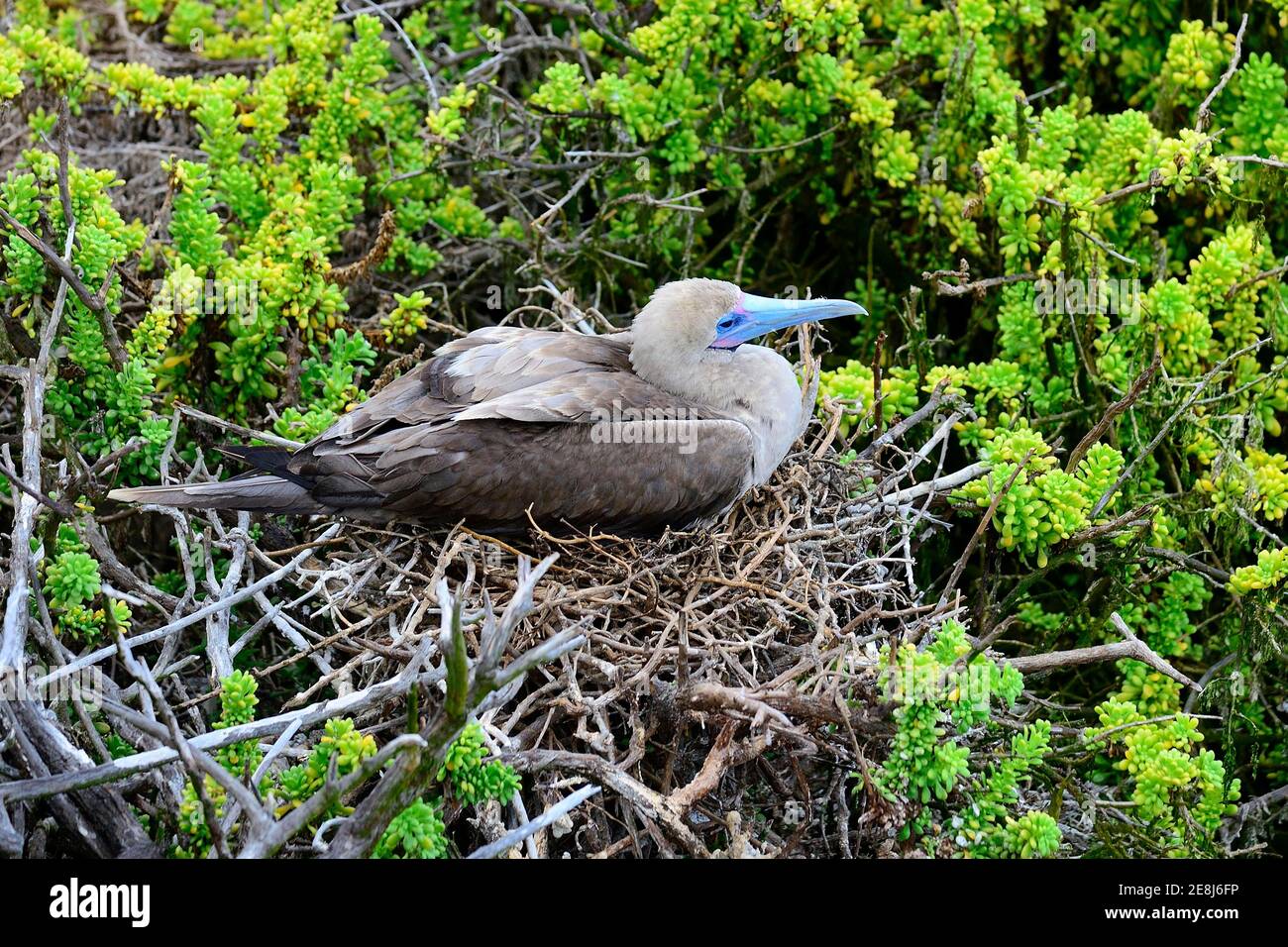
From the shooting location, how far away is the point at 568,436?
4.65m

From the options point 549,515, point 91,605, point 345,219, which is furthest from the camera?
point 345,219

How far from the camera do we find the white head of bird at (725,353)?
489 cm

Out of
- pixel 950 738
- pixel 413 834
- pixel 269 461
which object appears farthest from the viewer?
pixel 269 461

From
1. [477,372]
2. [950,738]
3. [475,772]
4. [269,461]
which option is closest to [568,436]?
[477,372]

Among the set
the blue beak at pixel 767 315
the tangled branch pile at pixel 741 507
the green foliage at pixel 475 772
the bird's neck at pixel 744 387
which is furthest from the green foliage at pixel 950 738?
the blue beak at pixel 767 315

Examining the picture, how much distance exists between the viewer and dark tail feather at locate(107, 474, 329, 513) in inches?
174

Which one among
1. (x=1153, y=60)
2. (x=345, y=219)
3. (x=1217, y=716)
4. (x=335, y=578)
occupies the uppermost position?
(x=1153, y=60)

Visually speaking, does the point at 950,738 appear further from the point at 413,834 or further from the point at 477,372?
the point at 477,372

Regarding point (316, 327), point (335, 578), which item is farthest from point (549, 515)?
point (316, 327)

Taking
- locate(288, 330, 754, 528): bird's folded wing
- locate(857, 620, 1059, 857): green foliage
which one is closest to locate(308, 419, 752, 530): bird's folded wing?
locate(288, 330, 754, 528): bird's folded wing

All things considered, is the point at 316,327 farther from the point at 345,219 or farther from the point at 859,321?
the point at 859,321

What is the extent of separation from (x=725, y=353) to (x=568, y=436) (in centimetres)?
69

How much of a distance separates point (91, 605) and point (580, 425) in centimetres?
156

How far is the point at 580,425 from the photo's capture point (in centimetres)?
467
